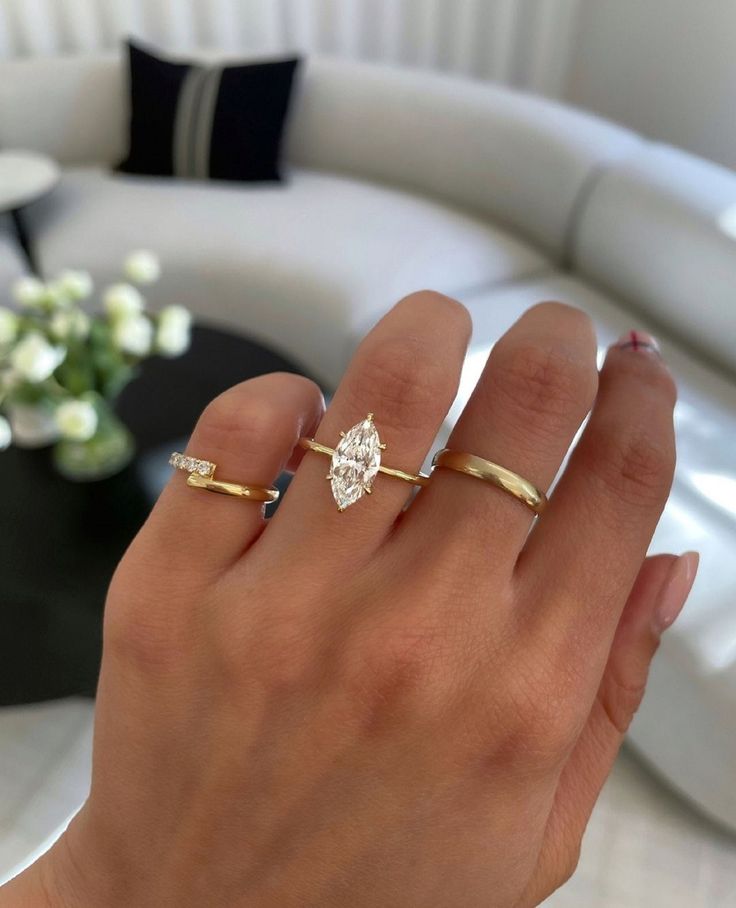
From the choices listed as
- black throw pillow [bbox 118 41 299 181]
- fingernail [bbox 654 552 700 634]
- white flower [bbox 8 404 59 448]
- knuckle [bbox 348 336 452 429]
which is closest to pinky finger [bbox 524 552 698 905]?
fingernail [bbox 654 552 700 634]

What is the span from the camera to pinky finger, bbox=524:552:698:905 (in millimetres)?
574

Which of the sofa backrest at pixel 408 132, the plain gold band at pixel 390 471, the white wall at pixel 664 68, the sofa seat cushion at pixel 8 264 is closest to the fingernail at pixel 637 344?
the plain gold band at pixel 390 471

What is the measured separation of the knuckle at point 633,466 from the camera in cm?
56

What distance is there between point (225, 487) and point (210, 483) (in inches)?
0.5

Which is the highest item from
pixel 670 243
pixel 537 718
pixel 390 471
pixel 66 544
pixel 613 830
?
pixel 390 471

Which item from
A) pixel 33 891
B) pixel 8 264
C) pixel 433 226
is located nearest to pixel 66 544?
pixel 33 891

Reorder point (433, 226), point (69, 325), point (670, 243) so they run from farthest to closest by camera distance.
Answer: point (433, 226) → point (670, 243) → point (69, 325)

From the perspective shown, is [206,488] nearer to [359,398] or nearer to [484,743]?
[359,398]

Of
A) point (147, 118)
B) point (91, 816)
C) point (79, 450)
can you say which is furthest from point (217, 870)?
point (147, 118)

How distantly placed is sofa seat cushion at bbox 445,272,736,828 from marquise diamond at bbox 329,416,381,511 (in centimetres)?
82

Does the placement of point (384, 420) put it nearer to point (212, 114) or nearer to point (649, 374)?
point (649, 374)

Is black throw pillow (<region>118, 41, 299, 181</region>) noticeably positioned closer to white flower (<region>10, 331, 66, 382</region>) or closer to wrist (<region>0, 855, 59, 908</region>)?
white flower (<region>10, 331, 66, 382</region>)

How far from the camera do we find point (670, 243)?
1.81 metres

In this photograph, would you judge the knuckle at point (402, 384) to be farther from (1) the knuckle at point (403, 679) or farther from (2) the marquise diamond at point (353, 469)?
(1) the knuckle at point (403, 679)
